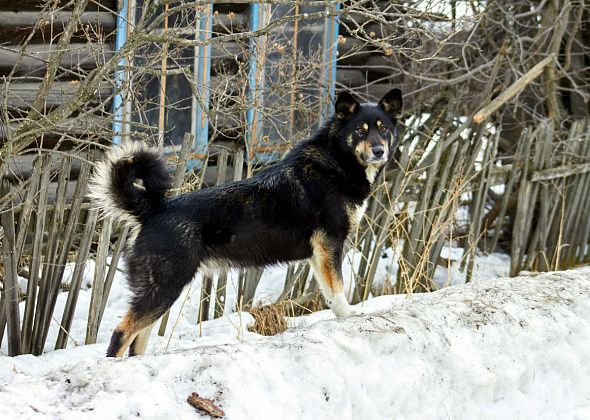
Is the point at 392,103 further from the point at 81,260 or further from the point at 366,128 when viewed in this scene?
the point at 81,260

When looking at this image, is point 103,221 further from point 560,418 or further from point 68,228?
point 560,418

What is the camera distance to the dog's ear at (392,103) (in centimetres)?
520

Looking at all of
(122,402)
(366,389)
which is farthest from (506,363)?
(122,402)

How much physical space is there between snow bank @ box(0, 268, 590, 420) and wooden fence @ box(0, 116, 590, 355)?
0.46 metres

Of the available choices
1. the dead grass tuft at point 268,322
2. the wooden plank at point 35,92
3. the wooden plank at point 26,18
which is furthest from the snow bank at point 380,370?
the wooden plank at point 26,18

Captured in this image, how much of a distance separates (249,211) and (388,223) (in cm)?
244

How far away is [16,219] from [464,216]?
761 cm

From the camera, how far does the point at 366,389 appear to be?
3.74 metres

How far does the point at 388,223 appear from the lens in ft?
22.7

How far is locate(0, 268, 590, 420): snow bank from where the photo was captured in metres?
3.17

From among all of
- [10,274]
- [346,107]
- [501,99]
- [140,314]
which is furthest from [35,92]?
[501,99]

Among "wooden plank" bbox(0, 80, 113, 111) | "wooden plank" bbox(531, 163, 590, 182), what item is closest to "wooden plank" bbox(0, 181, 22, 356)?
"wooden plank" bbox(0, 80, 113, 111)

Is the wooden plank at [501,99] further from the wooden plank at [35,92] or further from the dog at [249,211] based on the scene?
the wooden plank at [35,92]

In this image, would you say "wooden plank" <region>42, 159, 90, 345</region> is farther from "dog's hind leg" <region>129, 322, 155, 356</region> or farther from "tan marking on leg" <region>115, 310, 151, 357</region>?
"tan marking on leg" <region>115, 310, 151, 357</region>
